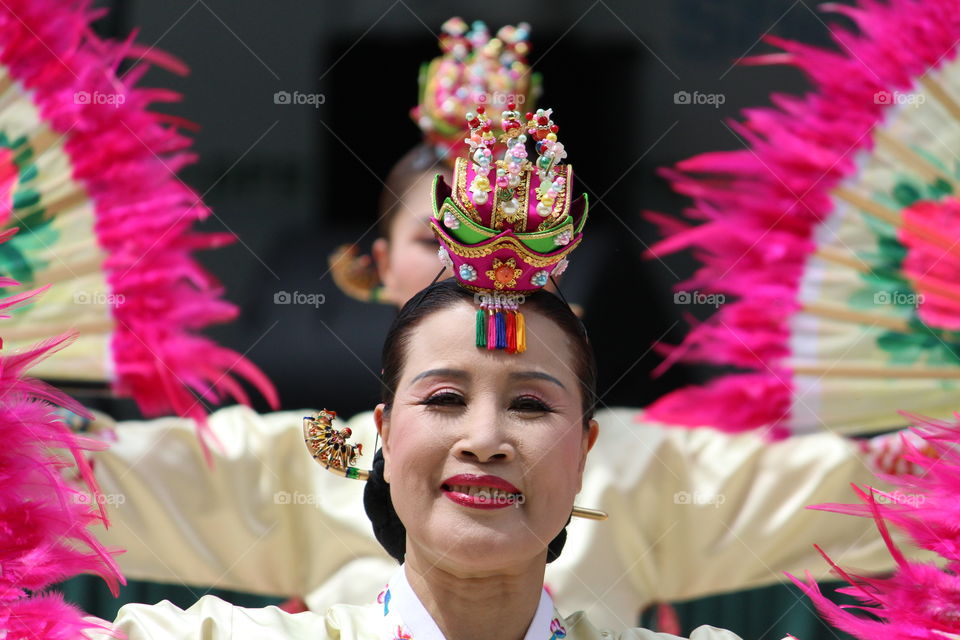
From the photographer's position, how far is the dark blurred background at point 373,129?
356cm

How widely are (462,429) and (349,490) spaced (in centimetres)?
151

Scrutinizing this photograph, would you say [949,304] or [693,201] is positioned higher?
[693,201]

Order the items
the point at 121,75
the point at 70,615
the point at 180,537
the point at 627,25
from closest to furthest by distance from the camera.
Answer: the point at 70,615, the point at 180,537, the point at 121,75, the point at 627,25

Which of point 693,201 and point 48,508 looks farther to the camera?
point 693,201

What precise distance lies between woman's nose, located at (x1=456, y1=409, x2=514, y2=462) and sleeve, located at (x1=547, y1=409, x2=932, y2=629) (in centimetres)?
143

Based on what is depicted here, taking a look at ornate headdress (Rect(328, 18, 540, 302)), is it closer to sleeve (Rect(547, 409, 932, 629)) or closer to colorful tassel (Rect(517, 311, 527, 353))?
sleeve (Rect(547, 409, 932, 629))

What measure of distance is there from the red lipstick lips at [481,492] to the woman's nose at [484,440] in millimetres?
27

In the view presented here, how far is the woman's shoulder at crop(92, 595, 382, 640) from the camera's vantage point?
6.29ft

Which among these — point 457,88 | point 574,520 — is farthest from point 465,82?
point 574,520

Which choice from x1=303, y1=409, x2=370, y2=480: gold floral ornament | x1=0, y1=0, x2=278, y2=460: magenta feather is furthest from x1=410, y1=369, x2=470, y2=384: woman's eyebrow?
x1=0, y1=0, x2=278, y2=460: magenta feather

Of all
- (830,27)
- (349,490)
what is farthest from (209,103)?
(830,27)

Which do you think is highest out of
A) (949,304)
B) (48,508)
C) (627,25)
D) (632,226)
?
(627,25)

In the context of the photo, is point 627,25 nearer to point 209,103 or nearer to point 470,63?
point 470,63

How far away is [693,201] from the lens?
12.1ft
